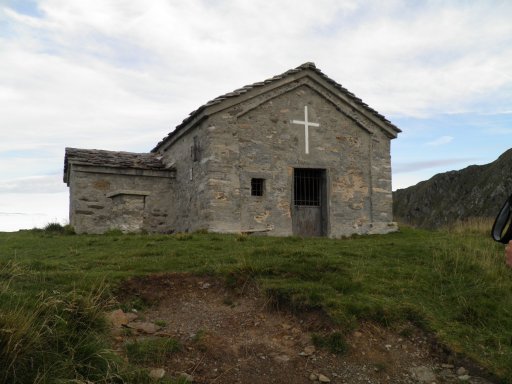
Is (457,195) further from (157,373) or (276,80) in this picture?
(157,373)

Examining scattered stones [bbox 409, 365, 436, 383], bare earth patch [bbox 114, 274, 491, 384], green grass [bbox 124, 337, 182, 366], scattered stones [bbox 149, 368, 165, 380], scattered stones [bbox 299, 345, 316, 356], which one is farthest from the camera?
scattered stones [bbox 299, 345, 316, 356]

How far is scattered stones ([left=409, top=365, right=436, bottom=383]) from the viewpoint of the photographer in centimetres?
577

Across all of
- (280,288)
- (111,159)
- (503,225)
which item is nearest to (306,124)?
(111,159)

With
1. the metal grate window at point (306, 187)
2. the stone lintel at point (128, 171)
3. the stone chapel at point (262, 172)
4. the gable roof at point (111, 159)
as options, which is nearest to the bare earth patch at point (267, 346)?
the stone chapel at point (262, 172)

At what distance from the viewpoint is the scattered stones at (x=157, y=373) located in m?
5.09

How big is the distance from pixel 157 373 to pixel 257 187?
10.7m

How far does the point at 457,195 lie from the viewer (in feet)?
133

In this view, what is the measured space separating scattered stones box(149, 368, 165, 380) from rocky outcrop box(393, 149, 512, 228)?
28972mm

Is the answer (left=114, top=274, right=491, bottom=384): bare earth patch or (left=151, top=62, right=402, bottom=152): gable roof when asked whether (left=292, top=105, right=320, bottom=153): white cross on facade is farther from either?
(left=114, top=274, right=491, bottom=384): bare earth patch

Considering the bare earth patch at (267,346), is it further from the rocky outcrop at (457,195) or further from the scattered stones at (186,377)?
the rocky outcrop at (457,195)

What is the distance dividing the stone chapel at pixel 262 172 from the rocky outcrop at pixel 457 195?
16701 millimetres

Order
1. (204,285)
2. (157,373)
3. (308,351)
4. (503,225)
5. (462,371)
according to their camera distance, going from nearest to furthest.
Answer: (503,225) → (157,373) → (462,371) → (308,351) → (204,285)

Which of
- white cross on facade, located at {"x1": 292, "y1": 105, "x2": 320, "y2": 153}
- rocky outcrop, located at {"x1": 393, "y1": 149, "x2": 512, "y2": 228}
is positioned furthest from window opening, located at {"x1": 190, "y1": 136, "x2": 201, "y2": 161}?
rocky outcrop, located at {"x1": 393, "y1": 149, "x2": 512, "y2": 228}

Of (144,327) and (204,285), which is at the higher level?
(204,285)
